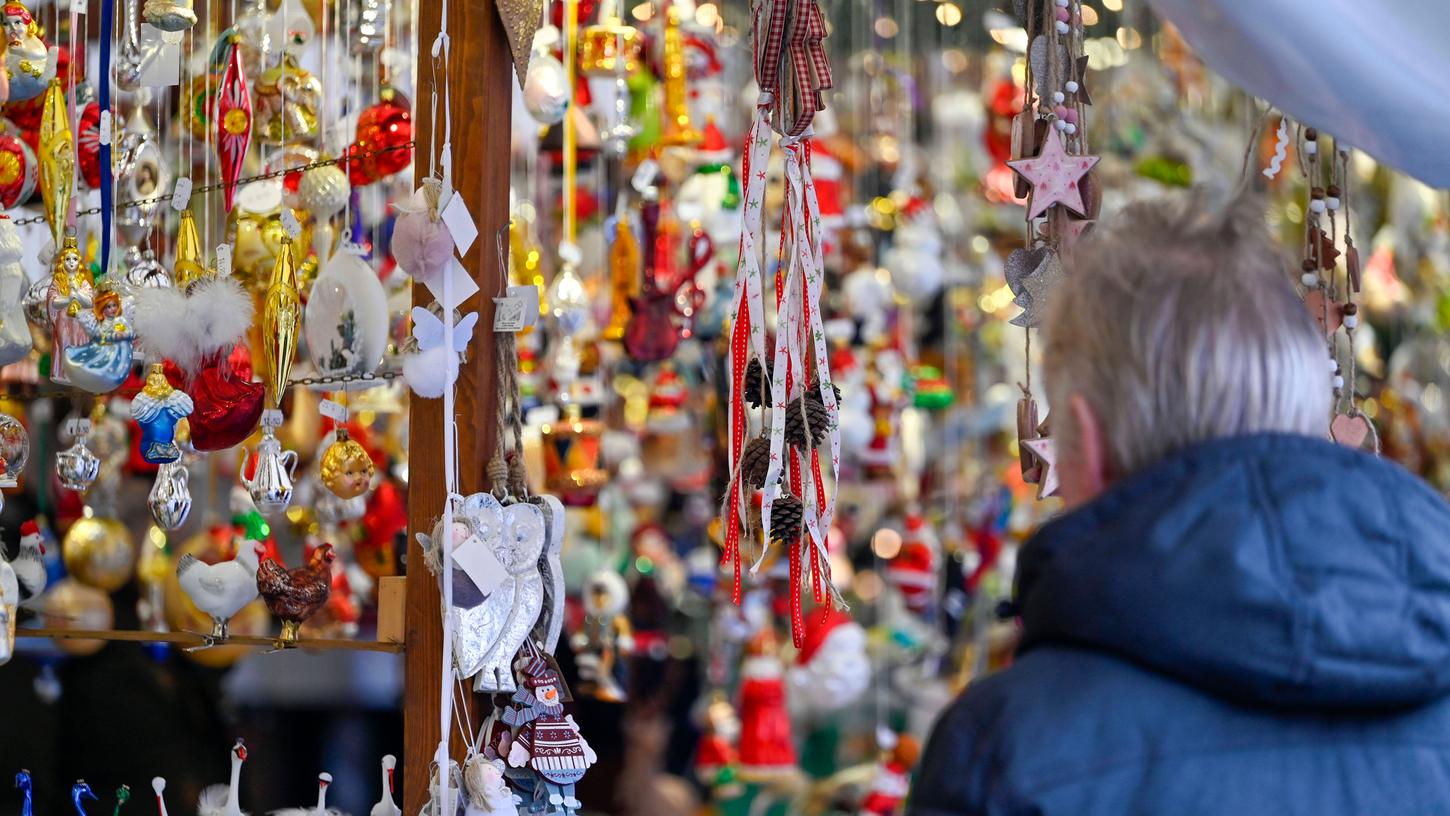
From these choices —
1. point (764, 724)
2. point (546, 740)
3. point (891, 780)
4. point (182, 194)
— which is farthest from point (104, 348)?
point (891, 780)

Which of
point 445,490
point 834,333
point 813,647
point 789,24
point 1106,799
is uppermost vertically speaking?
point 789,24

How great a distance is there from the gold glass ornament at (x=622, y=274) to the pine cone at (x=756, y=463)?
3.62ft

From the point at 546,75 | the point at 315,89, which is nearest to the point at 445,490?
the point at 315,89

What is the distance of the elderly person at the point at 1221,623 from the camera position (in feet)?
2.48

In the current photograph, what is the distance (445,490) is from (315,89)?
0.70 meters

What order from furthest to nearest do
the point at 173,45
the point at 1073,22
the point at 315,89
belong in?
the point at 315,89 < the point at 173,45 < the point at 1073,22

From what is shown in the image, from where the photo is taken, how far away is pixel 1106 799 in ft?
2.51

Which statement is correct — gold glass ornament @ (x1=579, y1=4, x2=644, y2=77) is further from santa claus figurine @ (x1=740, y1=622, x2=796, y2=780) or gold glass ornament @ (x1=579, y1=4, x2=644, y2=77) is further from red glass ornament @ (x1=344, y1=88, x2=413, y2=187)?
santa claus figurine @ (x1=740, y1=622, x2=796, y2=780)

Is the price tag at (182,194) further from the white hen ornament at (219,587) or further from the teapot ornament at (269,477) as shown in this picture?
the white hen ornament at (219,587)

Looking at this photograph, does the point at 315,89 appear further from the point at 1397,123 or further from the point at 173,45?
the point at 1397,123

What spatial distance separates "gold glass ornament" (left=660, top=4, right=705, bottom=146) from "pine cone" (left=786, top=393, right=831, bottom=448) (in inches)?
47.8

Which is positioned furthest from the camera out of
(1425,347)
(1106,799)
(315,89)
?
(1425,347)

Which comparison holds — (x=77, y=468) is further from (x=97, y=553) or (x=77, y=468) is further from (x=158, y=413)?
(x=97, y=553)

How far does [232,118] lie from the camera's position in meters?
1.91
